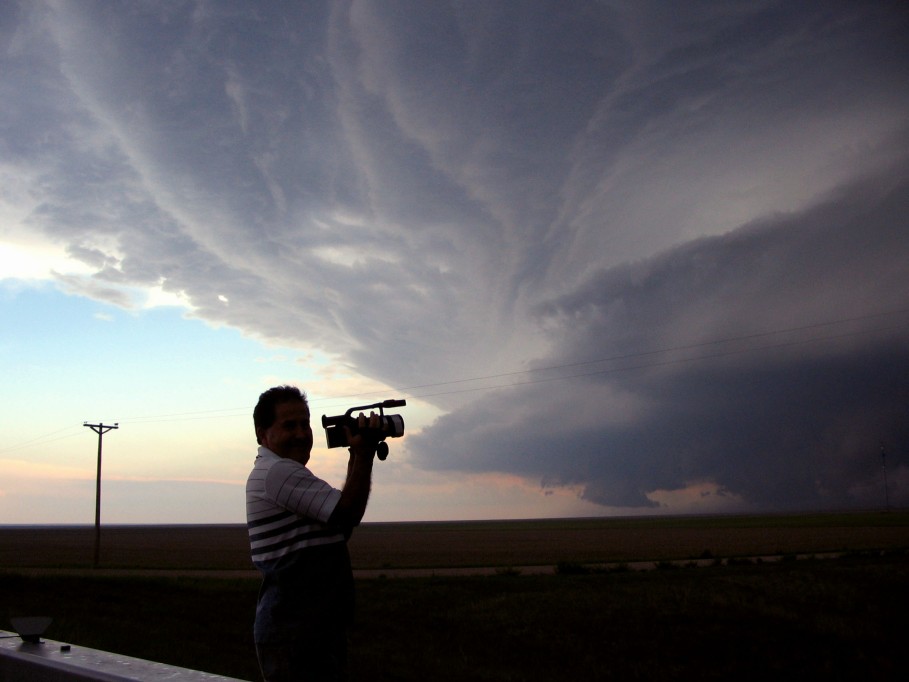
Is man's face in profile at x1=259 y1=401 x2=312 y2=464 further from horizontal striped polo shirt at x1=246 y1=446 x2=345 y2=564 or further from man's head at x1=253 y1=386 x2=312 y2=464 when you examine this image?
horizontal striped polo shirt at x1=246 y1=446 x2=345 y2=564

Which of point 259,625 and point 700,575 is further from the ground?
point 259,625

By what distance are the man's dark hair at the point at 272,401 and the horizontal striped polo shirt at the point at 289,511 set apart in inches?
8.1

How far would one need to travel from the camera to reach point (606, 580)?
31500 millimetres

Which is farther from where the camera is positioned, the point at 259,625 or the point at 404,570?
the point at 404,570

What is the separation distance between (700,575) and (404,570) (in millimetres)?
19816

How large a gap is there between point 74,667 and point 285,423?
96cm

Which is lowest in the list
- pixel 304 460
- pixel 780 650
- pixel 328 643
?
pixel 780 650

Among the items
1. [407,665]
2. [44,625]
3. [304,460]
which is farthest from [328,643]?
[407,665]

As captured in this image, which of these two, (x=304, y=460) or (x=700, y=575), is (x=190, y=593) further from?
(x=304, y=460)

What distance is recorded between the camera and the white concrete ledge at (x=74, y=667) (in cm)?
223

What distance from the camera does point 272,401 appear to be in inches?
113

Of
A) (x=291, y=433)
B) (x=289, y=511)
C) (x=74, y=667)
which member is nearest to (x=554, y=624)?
(x=291, y=433)

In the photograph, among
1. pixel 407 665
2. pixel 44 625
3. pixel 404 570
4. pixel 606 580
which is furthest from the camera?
pixel 404 570

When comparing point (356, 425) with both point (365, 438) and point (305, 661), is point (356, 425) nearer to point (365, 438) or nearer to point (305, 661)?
point (365, 438)
